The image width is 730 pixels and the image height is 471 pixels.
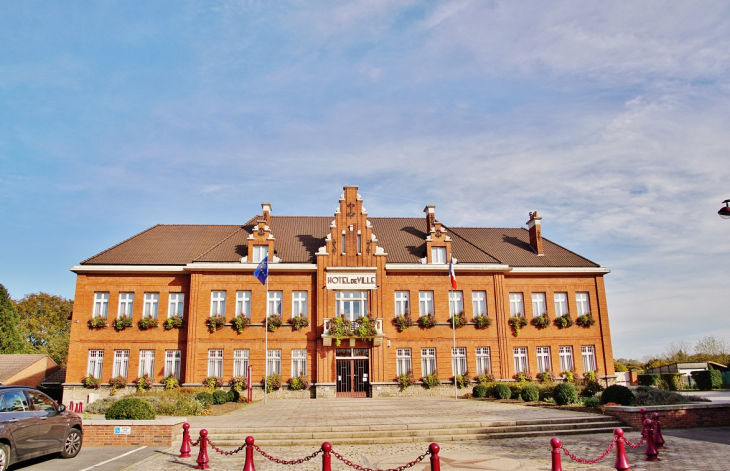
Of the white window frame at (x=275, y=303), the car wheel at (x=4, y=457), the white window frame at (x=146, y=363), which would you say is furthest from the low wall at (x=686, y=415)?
the white window frame at (x=146, y=363)

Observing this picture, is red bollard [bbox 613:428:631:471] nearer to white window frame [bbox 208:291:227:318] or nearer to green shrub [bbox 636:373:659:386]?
white window frame [bbox 208:291:227:318]

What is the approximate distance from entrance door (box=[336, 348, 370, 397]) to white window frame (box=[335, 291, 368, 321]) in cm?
220

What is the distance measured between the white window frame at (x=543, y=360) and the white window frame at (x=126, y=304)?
26254mm

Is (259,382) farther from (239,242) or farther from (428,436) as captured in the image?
(428,436)

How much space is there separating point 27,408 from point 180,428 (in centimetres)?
490

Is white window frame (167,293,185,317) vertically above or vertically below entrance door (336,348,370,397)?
above

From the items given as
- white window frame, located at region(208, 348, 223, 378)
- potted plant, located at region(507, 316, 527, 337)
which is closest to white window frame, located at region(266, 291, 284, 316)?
white window frame, located at region(208, 348, 223, 378)

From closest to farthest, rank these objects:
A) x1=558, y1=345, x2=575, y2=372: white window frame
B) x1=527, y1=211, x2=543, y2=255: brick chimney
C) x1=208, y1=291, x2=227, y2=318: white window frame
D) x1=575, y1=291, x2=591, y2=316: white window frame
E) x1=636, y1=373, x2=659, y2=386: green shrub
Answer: x1=208, y1=291, x2=227, y2=318: white window frame, x1=558, y1=345, x2=575, y2=372: white window frame, x1=575, y1=291, x2=591, y2=316: white window frame, x1=636, y1=373, x2=659, y2=386: green shrub, x1=527, y1=211, x2=543, y2=255: brick chimney

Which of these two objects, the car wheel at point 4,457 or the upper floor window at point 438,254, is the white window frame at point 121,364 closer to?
the upper floor window at point 438,254

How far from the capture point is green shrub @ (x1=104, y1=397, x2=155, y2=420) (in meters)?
15.6

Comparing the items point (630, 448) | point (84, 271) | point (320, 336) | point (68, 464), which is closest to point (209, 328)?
point (320, 336)

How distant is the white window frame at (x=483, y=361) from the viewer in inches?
1277

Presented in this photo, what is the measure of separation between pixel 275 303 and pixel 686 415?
73.3ft

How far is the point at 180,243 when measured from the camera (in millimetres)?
35781
